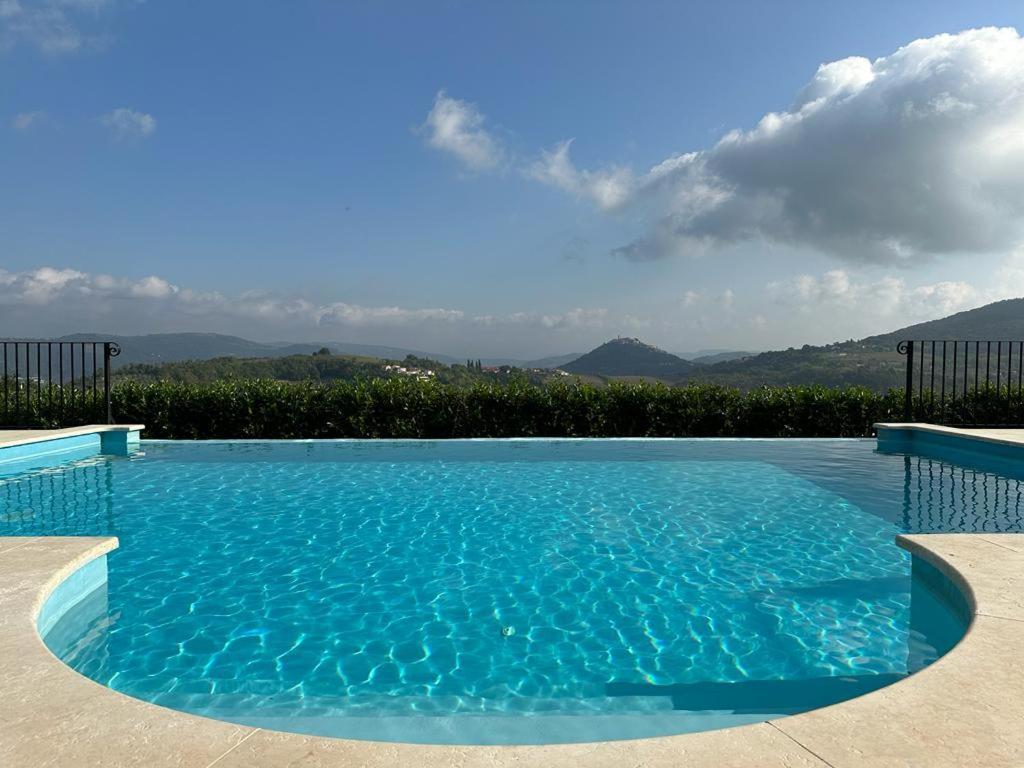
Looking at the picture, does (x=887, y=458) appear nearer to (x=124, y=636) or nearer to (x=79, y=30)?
(x=124, y=636)

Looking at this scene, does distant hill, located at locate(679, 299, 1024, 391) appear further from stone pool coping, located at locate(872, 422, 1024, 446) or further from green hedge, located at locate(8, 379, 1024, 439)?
stone pool coping, located at locate(872, 422, 1024, 446)

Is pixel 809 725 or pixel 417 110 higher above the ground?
pixel 417 110

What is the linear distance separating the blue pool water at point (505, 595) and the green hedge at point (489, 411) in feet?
12.2

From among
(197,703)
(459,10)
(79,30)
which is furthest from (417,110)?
(197,703)

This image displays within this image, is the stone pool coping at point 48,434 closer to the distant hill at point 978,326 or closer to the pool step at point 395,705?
the pool step at point 395,705

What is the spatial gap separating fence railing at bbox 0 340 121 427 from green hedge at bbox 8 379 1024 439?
14 cm

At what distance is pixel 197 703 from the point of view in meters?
3.12

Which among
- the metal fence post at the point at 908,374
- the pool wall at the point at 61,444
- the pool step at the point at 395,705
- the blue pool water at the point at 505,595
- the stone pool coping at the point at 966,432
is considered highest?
the metal fence post at the point at 908,374

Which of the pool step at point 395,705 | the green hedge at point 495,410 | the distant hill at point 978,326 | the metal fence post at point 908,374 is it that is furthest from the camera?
the distant hill at point 978,326

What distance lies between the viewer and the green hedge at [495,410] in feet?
41.5

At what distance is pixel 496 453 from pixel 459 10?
997cm

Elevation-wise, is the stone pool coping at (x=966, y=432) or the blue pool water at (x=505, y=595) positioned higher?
the stone pool coping at (x=966, y=432)

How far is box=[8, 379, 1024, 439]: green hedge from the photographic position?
12664 mm

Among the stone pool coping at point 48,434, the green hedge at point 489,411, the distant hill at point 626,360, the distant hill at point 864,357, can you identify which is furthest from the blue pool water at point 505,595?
the distant hill at point 626,360
